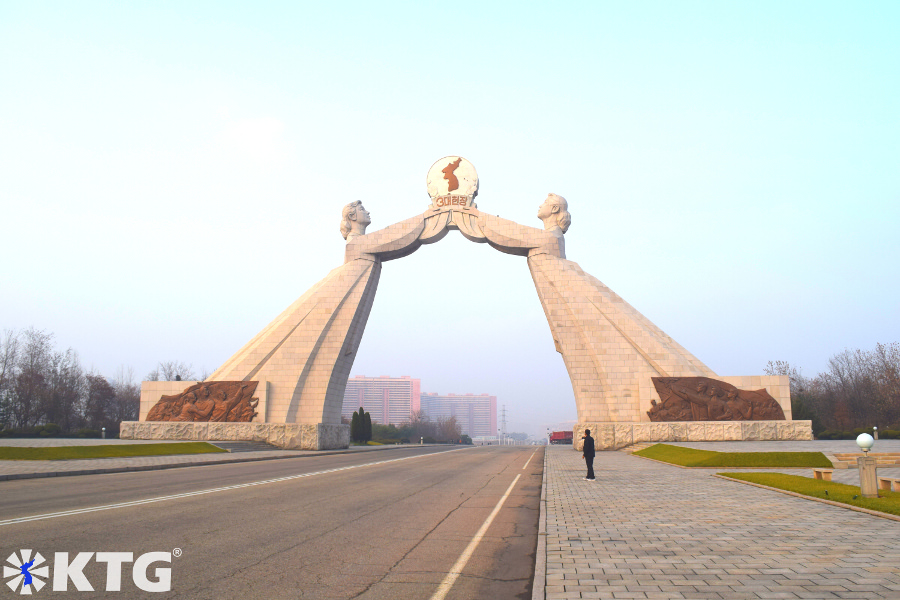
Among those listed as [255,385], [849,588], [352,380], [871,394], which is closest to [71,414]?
[255,385]

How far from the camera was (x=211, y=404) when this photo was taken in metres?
28.1

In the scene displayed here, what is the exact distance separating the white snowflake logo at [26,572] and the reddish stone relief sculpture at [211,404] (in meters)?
24.1

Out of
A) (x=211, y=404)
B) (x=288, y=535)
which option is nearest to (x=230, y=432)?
(x=211, y=404)

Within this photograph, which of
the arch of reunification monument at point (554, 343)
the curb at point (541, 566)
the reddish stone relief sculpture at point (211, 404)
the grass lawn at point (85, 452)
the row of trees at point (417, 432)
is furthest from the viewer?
the row of trees at point (417, 432)

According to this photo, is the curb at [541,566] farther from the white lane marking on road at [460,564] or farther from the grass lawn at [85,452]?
the grass lawn at [85,452]

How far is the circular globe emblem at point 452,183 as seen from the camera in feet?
Answer: 109

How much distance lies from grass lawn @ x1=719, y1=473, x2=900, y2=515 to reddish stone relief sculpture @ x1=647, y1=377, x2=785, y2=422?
1398cm

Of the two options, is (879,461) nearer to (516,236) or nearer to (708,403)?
(708,403)

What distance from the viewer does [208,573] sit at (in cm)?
465

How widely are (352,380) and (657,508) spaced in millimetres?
179245

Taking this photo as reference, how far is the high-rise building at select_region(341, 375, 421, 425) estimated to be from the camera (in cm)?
A: 17600

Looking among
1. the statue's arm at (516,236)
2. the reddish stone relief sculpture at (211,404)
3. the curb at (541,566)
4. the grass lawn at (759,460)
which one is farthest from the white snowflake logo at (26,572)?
the statue's arm at (516,236)

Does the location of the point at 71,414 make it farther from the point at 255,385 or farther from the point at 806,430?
the point at 806,430

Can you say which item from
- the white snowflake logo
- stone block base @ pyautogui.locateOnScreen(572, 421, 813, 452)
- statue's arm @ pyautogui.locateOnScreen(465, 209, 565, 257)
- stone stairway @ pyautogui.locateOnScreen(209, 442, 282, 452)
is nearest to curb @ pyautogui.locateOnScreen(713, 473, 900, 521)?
the white snowflake logo
